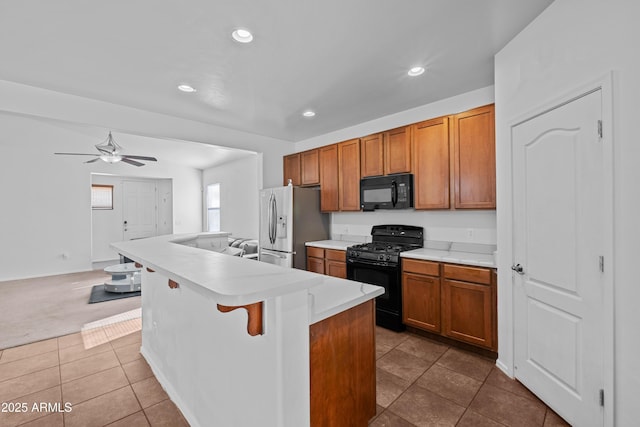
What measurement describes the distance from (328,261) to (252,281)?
2970 mm

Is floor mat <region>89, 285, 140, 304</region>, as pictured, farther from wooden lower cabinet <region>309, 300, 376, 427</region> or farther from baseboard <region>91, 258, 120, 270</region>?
wooden lower cabinet <region>309, 300, 376, 427</region>

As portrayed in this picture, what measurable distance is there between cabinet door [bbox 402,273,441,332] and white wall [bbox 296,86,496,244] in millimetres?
729

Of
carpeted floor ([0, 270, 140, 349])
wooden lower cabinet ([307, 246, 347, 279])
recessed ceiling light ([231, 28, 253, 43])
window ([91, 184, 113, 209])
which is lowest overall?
carpeted floor ([0, 270, 140, 349])

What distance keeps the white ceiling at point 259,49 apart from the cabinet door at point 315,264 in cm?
214

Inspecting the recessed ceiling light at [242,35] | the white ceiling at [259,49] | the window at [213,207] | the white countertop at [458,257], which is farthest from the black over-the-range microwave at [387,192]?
the window at [213,207]

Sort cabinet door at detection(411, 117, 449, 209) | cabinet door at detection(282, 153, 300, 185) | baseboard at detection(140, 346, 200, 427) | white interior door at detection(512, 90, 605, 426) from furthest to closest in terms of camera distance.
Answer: cabinet door at detection(282, 153, 300, 185), cabinet door at detection(411, 117, 449, 209), baseboard at detection(140, 346, 200, 427), white interior door at detection(512, 90, 605, 426)

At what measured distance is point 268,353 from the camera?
1076 millimetres

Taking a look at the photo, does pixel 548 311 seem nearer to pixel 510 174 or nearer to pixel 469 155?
pixel 510 174

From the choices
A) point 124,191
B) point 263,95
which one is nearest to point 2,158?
point 124,191

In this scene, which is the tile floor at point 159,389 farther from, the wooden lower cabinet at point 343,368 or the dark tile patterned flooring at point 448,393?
the wooden lower cabinet at point 343,368

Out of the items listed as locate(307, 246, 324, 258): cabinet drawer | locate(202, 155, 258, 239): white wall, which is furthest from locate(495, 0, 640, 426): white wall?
locate(202, 155, 258, 239): white wall

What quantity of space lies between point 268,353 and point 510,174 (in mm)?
2221

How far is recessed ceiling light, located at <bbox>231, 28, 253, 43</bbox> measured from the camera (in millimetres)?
2044

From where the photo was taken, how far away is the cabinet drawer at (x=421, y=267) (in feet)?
9.32
